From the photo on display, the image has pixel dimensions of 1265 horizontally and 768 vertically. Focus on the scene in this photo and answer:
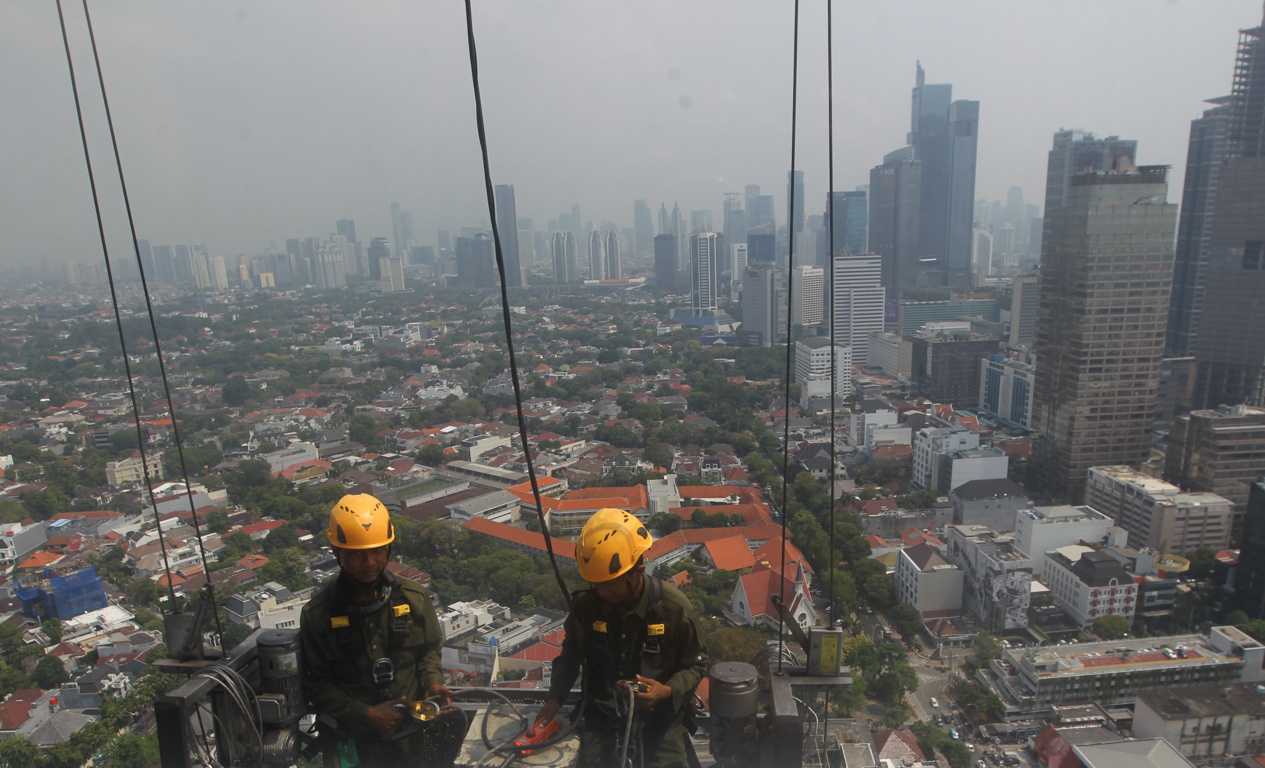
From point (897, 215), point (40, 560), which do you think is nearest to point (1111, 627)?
point (40, 560)

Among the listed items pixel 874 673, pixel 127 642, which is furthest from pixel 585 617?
pixel 127 642

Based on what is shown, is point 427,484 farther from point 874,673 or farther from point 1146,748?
point 1146,748

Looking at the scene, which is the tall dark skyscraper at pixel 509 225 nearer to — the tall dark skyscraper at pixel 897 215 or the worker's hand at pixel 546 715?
the tall dark skyscraper at pixel 897 215

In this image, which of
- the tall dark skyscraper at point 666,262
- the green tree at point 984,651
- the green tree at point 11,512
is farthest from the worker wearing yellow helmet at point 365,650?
the tall dark skyscraper at point 666,262

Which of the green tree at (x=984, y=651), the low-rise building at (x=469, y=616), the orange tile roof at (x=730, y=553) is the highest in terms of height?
the low-rise building at (x=469, y=616)

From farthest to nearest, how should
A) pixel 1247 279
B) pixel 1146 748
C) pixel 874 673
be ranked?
pixel 1247 279
pixel 874 673
pixel 1146 748

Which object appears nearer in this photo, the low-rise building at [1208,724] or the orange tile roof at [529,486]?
the low-rise building at [1208,724]
